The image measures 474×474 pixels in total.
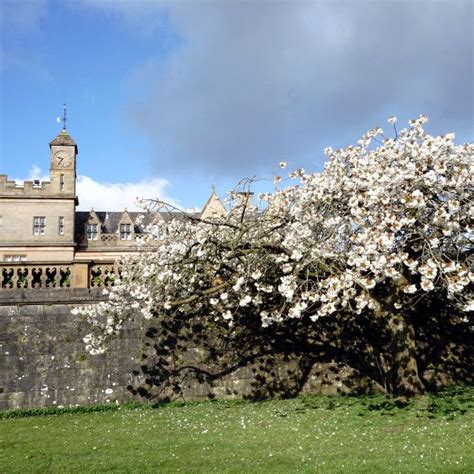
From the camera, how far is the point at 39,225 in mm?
44094

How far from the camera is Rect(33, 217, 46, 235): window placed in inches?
1732

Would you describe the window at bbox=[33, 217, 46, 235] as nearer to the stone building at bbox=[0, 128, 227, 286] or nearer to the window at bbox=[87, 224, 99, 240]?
the stone building at bbox=[0, 128, 227, 286]

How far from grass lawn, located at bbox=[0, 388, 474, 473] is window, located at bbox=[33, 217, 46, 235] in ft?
113

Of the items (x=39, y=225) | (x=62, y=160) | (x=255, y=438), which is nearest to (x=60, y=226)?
(x=39, y=225)

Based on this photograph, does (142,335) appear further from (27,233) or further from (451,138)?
(27,233)

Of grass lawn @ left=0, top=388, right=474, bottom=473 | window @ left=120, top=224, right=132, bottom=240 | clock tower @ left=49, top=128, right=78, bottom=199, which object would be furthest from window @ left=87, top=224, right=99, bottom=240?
grass lawn @ left=0, top=388, right=474, bottom=473

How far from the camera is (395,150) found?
424 inches

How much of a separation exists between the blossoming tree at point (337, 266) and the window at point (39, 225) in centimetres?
3320

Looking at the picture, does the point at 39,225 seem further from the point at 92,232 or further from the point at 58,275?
the point at 58,275

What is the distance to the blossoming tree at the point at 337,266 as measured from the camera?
9.71 metres

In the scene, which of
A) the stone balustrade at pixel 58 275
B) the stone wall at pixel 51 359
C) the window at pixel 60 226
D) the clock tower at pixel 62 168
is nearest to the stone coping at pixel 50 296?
the stone wall at pixel 51 359

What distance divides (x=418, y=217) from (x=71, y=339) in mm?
8786

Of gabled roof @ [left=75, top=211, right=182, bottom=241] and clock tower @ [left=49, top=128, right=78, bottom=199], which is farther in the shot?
gabled roof @ [left=75, top=211, right=182, bottom=241]

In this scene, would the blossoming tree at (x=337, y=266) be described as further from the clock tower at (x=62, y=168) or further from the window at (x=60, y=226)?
the clock tower at (x=62, y=168)
